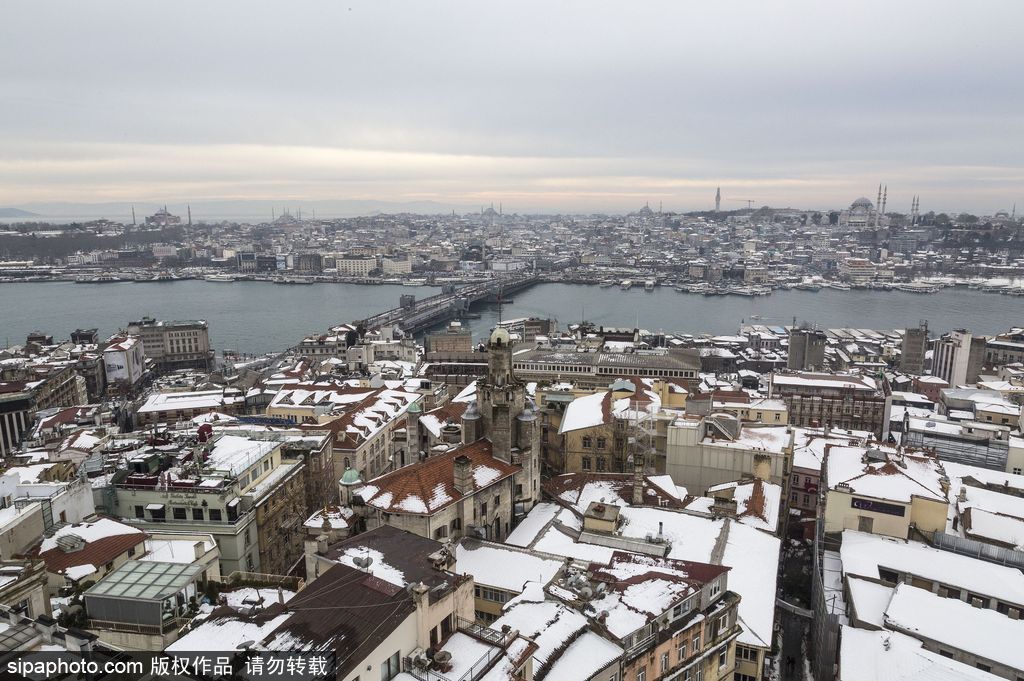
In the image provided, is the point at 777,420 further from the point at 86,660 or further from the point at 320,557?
the point at 86,660

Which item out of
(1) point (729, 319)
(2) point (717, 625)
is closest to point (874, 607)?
(2) point (717, 625)

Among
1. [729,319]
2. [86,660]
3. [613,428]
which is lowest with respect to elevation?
[729,319]

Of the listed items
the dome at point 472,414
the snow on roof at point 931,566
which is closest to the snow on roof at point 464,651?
the dome at point 472,414

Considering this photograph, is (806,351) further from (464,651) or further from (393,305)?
(393,305)

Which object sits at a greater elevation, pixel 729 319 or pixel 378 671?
pixel 378 671

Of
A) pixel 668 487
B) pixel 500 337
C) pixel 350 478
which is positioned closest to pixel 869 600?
pixel 668 487

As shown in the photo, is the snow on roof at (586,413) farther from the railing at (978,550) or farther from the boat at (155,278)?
the boat at (155,278)

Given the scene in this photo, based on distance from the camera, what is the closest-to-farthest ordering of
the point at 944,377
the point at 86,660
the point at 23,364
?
the point at 86,660, the point at 23,364, the point at 944,377
